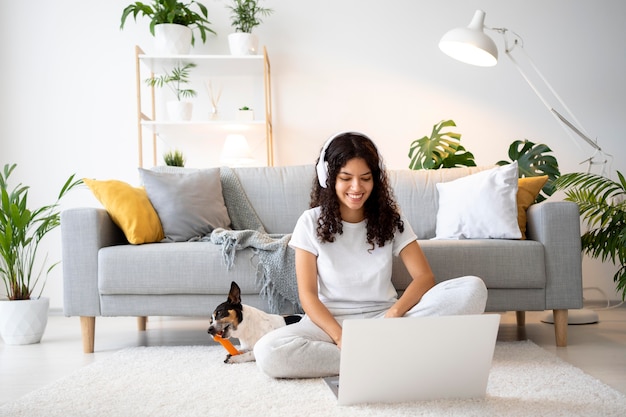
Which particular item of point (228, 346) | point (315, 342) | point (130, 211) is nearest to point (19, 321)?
point (130, 211)

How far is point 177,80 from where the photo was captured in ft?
13.9

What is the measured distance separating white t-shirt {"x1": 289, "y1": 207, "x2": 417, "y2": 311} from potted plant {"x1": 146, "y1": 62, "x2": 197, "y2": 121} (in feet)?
7.10

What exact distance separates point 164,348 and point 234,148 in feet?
5.38

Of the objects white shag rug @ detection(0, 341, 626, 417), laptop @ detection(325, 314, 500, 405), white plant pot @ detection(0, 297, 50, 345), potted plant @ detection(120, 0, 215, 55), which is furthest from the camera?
potted plant @ detection(120, 0, 215, 55)

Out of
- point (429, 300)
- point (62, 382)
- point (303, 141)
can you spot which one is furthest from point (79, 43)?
point (429, 300)

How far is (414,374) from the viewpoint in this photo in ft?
5.54

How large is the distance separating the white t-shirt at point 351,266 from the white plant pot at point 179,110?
2.16m

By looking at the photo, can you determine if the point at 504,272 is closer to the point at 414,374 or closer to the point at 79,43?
the point at 414,374

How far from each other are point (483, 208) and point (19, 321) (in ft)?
6.90

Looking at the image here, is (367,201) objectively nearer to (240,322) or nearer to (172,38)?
(240,322)

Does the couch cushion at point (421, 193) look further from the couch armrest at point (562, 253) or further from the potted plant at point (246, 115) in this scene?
the potted plant at point (246, 115)

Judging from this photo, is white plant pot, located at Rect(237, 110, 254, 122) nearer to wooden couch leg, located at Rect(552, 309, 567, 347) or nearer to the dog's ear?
the dog's ear

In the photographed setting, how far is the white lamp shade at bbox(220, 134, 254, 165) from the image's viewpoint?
4082mm

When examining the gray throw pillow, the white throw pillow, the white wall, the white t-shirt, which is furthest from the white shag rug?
the white wall
